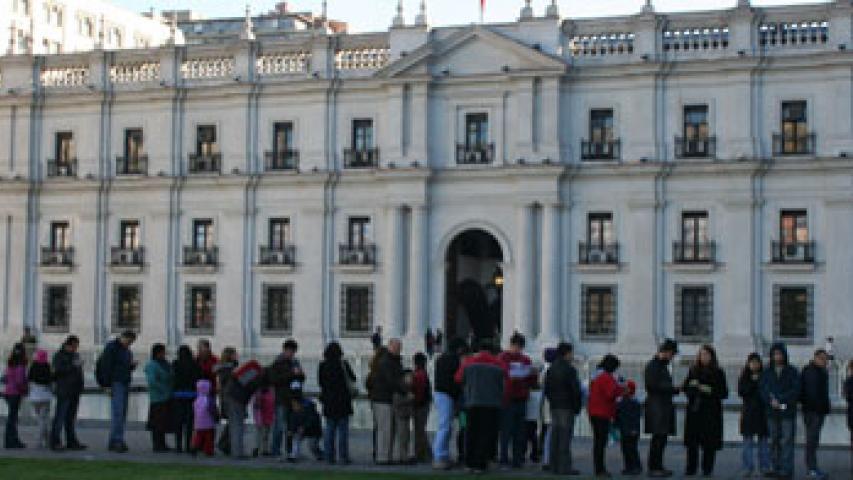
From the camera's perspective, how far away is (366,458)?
76.5 ft

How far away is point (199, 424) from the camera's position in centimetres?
2306


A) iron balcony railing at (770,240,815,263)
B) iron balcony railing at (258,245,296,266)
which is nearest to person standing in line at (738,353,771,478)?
iron balcony railing at (770,240,815,263)

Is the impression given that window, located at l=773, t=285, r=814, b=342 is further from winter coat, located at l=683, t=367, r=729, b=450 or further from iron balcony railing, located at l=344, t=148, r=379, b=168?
winter coat, located at l=683, t=367, r=729, b=450

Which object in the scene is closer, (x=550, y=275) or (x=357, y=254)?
(x=550, y=275)

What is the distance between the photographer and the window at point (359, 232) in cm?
5050

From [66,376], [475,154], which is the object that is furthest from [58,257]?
[66,376]

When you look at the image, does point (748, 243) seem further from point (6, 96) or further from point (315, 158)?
point (6, 96)

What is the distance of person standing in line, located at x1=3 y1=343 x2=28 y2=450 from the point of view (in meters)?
23.9

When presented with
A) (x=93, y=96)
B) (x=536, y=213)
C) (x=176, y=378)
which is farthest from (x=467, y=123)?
(x=176, y=378)

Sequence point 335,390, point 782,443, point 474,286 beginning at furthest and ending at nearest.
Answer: point 474,286
point 335,390
point 782,443

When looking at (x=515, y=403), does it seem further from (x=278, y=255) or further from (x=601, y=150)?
(x=278, y=255)

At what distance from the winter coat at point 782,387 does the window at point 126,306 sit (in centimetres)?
3518

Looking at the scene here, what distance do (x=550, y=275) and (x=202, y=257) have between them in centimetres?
1262

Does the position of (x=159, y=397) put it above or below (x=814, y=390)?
below
